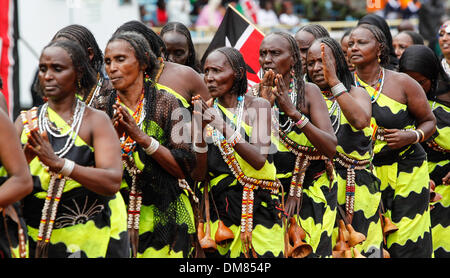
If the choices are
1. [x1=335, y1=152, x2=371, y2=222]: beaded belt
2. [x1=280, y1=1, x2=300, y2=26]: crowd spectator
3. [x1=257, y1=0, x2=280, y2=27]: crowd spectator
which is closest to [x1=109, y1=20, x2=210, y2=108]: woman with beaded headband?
[x1=335, y1=152, x2=371, y2=222]: beaded belt

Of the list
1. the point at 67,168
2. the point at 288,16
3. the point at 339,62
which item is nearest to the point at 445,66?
the point at 339,62

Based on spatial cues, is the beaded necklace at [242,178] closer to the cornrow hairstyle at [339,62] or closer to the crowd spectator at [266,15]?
the cornrow hairstyle at [339,62]

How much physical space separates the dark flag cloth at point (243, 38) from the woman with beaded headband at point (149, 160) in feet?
8.06

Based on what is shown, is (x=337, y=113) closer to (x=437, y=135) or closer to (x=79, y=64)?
(x=437, y=135)

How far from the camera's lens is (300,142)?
6465mm

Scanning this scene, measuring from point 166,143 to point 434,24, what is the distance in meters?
13.1

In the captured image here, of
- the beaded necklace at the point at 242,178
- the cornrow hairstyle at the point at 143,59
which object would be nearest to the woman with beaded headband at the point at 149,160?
the cornrow hairstyle at the point at 143,59

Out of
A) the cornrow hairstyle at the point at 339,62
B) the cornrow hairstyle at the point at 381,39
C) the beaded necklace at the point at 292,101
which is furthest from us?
the cornrow hairstyle at the point at 381,39

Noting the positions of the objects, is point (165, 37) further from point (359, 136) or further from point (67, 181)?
point (67, 181)

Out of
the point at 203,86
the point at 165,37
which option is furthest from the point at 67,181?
the point at 165,37

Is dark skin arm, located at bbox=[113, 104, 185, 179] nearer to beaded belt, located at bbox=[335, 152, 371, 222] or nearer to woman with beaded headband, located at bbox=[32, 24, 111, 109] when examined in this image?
woman with beaded headband, located at bbox=[32, 24, 111, 109]

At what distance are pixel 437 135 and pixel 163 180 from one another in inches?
150

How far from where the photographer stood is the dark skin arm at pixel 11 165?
13.7ft
